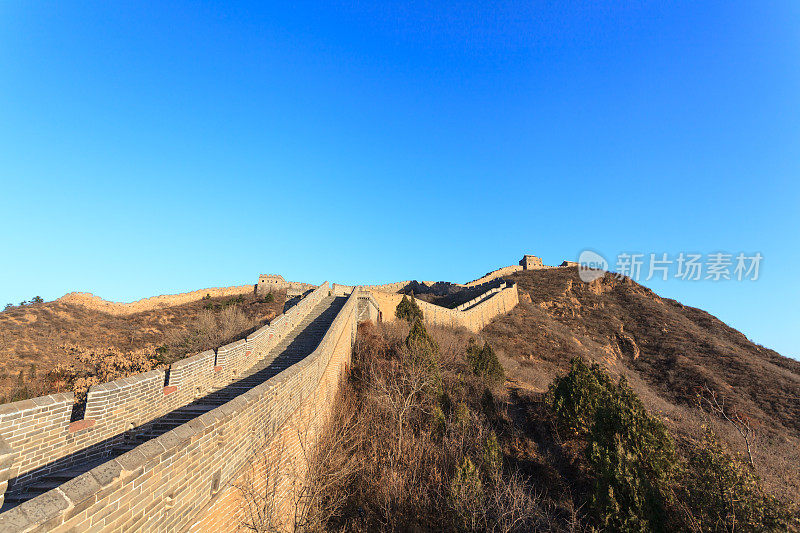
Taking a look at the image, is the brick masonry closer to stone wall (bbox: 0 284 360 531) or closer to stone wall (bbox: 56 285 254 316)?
stone wall (bbox: 0 284 360 531)

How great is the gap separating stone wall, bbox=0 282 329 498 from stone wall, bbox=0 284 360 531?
1864mm

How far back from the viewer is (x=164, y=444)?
145 inches

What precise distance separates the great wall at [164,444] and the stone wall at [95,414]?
1 cm

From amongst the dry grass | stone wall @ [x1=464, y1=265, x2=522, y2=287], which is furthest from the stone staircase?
stone wall @ [x1=464, y1=265, x2=522, y2=287]

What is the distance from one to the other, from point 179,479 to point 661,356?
3731 cm

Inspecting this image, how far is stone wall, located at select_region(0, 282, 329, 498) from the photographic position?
163 inches

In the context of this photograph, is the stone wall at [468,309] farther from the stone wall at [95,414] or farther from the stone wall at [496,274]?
the stone wall at [95,414]

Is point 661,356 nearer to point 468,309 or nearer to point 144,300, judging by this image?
point 468,309

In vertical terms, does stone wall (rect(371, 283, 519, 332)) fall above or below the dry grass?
above

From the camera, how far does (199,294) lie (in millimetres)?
43375

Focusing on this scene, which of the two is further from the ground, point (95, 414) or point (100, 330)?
point (95, 414)

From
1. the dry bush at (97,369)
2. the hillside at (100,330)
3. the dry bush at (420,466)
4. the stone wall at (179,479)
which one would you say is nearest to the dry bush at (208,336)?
the hillside at (100,330)

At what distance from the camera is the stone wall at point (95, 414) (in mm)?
4137

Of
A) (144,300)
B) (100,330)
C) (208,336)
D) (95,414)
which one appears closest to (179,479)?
(95,414)
